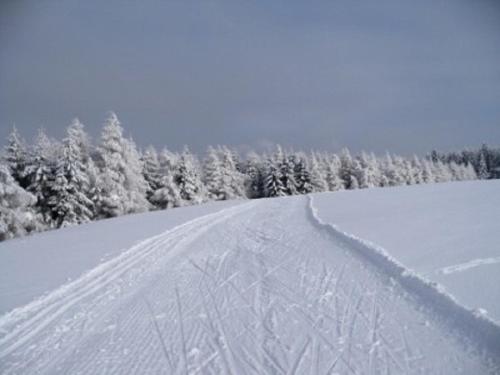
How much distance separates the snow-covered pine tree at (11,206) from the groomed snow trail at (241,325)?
1565 cm

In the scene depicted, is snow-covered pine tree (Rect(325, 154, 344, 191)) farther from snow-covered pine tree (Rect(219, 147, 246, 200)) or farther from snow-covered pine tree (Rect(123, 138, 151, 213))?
snow-covered pine tree (Rect(123, 138, 151, 213))

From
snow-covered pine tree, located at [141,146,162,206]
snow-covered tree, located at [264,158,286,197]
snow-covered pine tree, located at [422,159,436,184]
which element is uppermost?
snow-covered pine tree, located at [141,146,162,206]

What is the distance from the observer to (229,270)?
283 inches

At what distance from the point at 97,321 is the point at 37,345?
0.85m

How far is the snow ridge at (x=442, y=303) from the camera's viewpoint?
3.64 m

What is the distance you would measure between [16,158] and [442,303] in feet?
108

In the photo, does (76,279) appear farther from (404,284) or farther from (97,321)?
(404,284)

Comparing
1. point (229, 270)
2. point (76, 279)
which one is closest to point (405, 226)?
point (229, 270)

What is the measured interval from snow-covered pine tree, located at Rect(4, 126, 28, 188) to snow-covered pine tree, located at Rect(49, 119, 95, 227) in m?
3.49

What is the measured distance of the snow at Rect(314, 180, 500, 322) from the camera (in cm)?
485

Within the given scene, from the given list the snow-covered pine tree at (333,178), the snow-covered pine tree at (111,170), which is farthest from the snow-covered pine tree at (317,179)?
the snow-covered pine tree at (111,170)

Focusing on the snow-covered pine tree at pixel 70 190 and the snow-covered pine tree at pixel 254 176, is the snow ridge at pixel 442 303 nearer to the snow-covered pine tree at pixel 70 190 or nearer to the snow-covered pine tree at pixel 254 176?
the snow-covered pine tree at pixel 70 190

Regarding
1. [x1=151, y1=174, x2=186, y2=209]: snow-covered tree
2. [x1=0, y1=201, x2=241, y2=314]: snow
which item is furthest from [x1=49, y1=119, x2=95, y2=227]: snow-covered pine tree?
[x1=0, y1=201, x2=241, y2=314]: snow

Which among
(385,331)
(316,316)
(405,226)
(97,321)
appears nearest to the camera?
(385,331)
